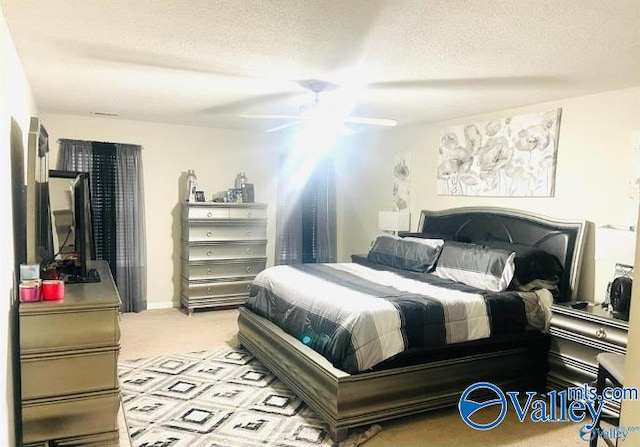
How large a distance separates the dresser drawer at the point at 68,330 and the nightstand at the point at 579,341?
299 centimetres

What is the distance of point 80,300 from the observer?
2451mm

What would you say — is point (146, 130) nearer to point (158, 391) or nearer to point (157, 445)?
point (158, 391)

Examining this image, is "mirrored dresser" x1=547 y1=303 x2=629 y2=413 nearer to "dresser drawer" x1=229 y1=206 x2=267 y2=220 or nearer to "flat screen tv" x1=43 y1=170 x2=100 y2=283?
"flat screen tv" x1=43 y1=170 x2=100 y2=283

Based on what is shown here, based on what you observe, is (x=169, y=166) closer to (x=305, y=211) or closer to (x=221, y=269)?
(x=221, y=269)

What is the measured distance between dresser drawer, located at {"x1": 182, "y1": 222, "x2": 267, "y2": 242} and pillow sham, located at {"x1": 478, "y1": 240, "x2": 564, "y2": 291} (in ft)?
10.7

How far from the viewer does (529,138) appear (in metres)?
4.12

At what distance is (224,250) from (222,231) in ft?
0.79

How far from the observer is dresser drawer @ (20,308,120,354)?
7.64ft

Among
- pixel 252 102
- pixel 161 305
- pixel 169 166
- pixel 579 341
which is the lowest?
pixel 161 305

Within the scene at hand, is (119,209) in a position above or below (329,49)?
below

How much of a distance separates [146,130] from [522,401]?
16.2 ft

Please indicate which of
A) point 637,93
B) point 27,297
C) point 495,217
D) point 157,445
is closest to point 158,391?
point 157,445

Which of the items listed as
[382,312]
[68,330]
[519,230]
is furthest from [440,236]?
Result: [68,330]

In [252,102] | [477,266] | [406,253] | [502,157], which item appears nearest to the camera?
[477,266]
